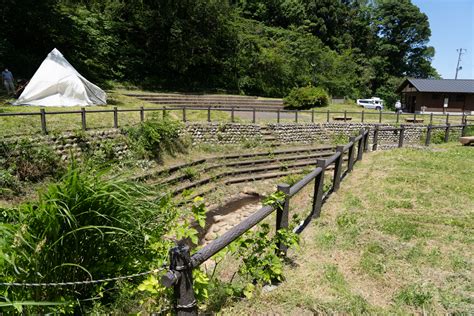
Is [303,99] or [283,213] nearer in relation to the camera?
[283,213]

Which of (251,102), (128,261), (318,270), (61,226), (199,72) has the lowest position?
(318,270)

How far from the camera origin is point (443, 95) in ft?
96.1

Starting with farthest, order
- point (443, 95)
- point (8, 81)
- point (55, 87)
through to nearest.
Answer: point (443, 95) → point (8, 81) → point (55, 87)

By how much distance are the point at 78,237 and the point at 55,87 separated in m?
11.9

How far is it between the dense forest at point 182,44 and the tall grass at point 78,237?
18.3m

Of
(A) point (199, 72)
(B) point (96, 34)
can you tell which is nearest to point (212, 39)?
(A) point (199, 72)

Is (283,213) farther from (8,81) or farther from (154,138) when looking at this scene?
(8,81)

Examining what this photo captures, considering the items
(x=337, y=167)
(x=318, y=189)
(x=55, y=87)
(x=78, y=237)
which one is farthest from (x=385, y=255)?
(x=55, y=87)

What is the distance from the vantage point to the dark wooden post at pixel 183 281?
1.82m

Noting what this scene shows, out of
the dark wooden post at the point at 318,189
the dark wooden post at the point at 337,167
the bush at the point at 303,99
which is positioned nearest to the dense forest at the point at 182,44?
the bush at the point at 303,99

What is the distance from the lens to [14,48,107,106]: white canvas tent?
11474 millimetres

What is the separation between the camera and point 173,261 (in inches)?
71.7

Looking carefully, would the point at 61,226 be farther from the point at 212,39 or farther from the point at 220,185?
the point at 212,39

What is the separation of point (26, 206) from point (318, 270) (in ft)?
8.37
